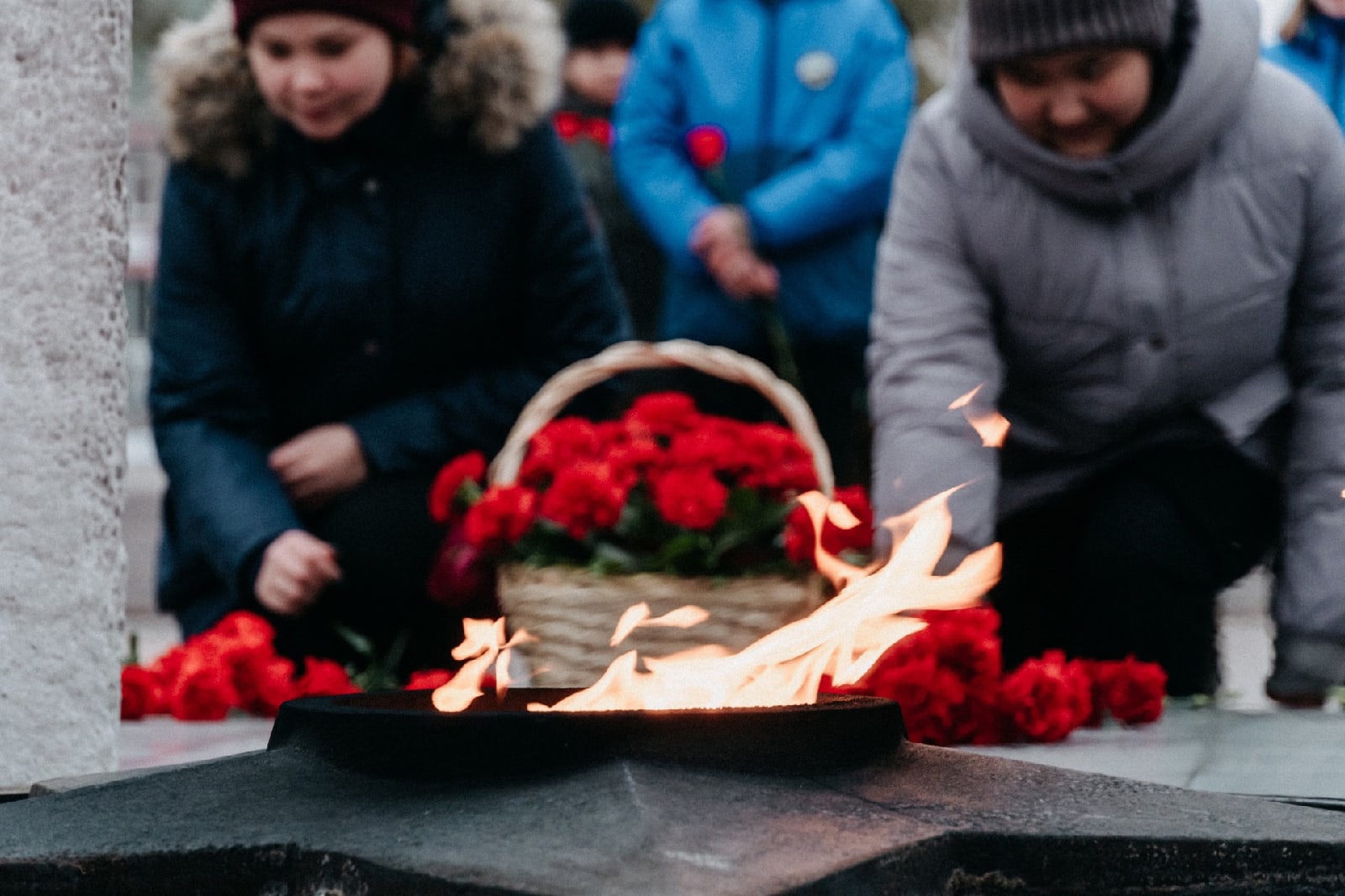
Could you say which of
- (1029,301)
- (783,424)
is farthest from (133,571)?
(1029,301)

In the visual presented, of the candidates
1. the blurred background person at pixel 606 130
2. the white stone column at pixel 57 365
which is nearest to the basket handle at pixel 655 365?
the white stone column at pixel 57 365

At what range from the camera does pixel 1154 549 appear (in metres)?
3.56

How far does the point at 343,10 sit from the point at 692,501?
1.29 m

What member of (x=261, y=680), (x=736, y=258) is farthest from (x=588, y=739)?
(x=736, y=258)

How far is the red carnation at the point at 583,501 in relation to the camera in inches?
133

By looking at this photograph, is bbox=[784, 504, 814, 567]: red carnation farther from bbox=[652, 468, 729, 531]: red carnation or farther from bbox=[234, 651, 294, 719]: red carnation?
bbox=[234, 651, 294, 719]: red carnation

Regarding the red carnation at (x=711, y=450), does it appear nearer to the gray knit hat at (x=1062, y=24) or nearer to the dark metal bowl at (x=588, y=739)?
the gray knit hat at (x=1062, y=24)

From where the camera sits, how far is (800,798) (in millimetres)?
1704

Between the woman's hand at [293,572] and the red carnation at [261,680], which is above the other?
the woman's hand at [293,572]

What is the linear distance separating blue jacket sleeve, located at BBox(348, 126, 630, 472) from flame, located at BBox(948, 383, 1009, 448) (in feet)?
3.33

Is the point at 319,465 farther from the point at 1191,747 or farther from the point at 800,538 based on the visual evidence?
the point at 1191,747

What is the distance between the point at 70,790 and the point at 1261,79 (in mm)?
2630

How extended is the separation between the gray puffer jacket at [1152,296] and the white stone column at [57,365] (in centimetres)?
158

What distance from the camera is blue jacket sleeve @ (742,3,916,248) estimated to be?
454 cm
